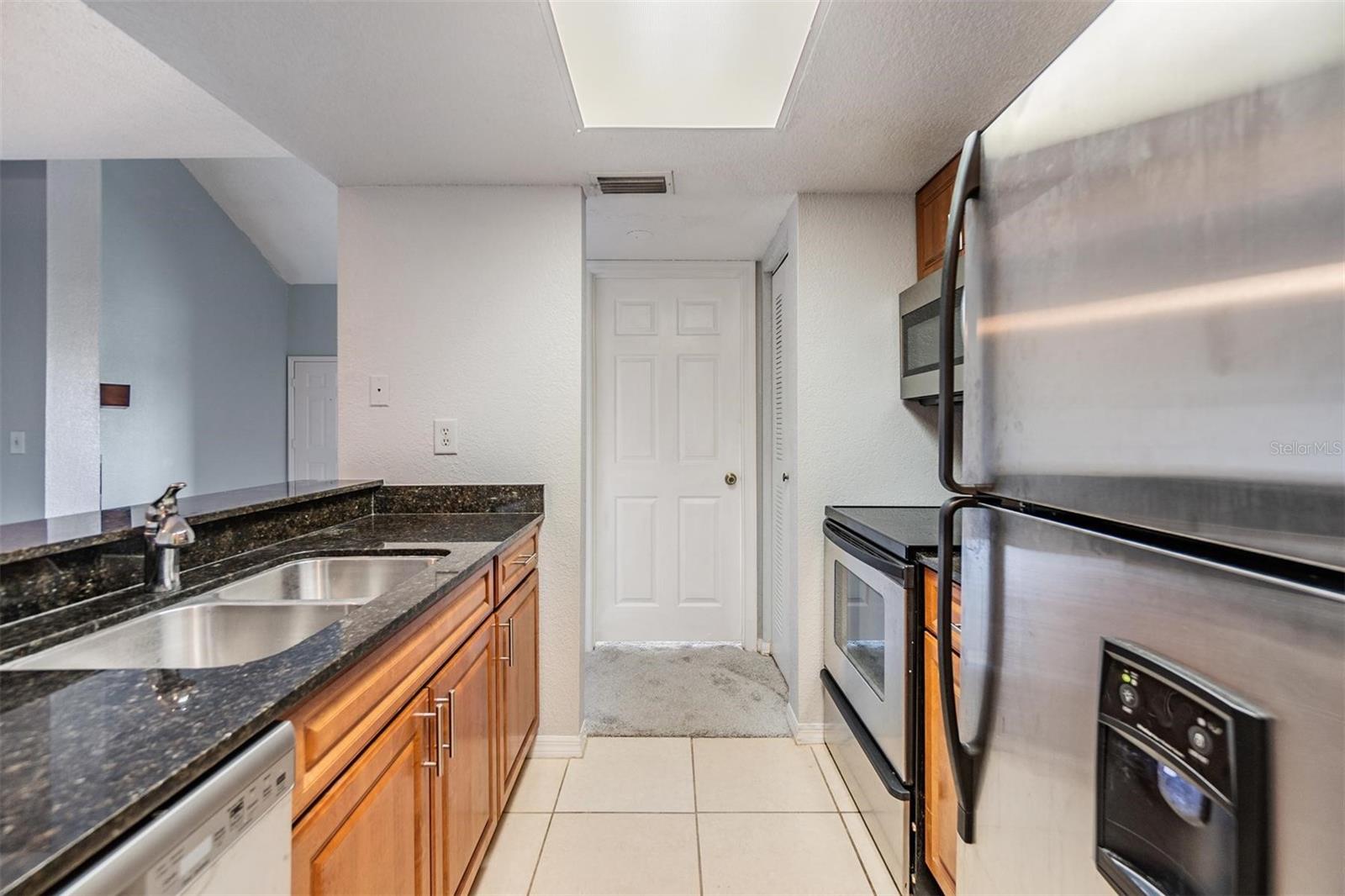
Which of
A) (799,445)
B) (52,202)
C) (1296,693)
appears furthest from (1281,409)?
(52,202)

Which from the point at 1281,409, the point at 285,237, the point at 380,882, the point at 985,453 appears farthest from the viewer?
the point at 285,237

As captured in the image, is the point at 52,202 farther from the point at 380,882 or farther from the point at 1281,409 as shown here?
the point at 1281,409

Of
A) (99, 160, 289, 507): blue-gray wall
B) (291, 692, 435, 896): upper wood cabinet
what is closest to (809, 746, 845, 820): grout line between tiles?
(291, 692, 435, 896): upper wood cabinet

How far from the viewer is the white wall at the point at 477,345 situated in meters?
2.27

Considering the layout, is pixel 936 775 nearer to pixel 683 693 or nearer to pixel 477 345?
pixel 683 693

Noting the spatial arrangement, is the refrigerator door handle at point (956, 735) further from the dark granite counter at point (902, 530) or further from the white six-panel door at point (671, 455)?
the white six-panel door at point (671, 455)

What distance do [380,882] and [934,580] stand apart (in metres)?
1.33

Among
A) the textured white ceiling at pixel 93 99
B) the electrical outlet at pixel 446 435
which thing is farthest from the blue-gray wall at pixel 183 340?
the electrical outlet at pixel 446 435

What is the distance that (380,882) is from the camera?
3.21 feet

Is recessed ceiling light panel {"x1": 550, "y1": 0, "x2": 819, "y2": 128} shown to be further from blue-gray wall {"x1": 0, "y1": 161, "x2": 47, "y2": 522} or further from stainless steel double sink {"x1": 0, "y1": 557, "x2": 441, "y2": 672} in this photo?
blue-gray wall {"x1": 0, "y1": 161, "x2": 47, "y2": 522}

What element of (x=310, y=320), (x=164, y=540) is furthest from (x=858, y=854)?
(x=310, y=320)

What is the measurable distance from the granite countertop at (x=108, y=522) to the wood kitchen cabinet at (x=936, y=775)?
174 centimetres

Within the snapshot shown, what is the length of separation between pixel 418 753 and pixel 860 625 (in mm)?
1365

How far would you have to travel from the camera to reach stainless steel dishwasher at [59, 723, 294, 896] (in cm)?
48
